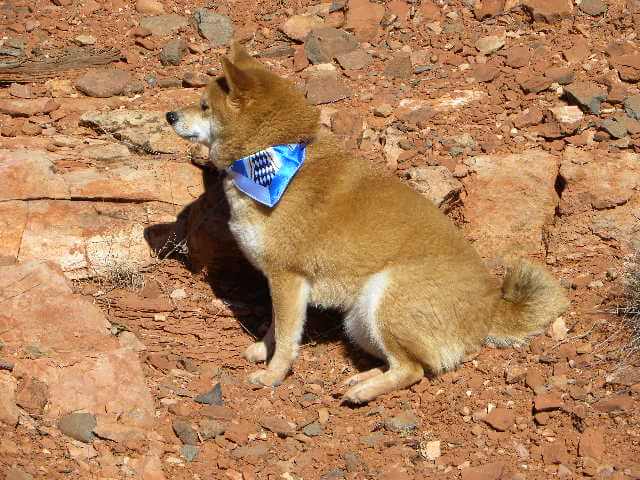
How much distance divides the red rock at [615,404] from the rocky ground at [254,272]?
0.04 feet

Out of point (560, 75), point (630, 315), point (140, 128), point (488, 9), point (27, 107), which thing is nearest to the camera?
point (630, 315)

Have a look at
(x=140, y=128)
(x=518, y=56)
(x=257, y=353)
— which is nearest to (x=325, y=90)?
(x=140, y=128)

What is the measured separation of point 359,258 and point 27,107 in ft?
13.0

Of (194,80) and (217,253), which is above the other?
(194,80)

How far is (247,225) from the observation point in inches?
263

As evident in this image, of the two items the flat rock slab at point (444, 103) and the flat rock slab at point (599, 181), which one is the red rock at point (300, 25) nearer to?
the flat rock slab at point (444, 103)

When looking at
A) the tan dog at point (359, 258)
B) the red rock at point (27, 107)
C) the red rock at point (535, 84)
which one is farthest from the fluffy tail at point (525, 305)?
the red rock at point (27, 107)

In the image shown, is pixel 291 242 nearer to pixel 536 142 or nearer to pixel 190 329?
pixel 190 329

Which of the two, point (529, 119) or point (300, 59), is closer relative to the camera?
point (529, 119)

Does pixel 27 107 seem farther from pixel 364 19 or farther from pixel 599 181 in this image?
pixel 599 181

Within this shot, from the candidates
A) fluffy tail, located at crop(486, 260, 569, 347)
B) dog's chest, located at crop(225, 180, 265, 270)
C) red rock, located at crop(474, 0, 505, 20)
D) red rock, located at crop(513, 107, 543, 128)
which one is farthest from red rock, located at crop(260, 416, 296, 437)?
red rock, located at crop(474, 0, 505, 20)

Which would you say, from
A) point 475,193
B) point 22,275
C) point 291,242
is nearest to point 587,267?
point 475,193

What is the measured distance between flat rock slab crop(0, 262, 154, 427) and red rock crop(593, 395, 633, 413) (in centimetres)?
307

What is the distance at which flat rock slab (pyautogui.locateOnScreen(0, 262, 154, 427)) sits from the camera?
5.97m
